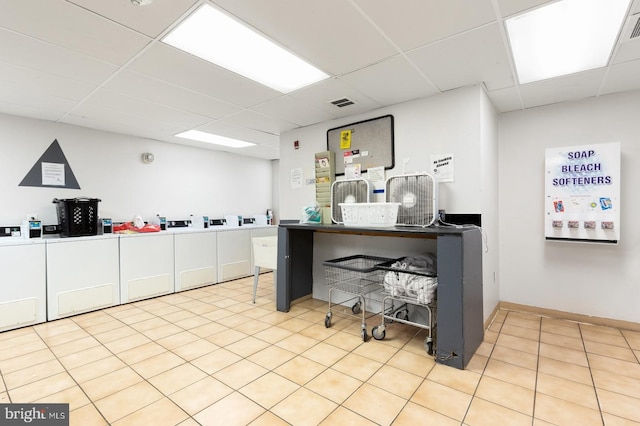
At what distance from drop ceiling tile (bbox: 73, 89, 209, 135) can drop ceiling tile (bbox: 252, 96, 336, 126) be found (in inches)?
37.6

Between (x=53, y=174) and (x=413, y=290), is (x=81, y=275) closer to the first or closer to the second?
(x=53, y=174)

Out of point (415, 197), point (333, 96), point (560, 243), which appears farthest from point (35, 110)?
point (560, 243)

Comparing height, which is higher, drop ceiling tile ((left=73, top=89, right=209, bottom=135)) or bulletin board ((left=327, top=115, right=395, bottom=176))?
drop ceiling tile ((left=73, top=89, right=209, bottom=135))

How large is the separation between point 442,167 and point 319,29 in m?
1.76

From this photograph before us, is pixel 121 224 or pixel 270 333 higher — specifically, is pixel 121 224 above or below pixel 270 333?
above

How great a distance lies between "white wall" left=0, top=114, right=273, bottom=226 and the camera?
3.72 metres

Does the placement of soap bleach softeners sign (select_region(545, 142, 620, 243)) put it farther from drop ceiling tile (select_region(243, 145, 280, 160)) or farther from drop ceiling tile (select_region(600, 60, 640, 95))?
drop ceiling tile (select_region(243, 145, 280, 160))

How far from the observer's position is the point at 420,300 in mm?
2482

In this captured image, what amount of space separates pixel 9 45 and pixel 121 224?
2762 mm

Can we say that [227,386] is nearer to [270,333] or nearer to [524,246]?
[270,333]

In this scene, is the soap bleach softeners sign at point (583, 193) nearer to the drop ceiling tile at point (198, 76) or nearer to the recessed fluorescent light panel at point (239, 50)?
the recessed fluorescent light panel at point (239, 50)

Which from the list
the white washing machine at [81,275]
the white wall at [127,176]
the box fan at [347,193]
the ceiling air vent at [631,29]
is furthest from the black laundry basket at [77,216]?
the ceiling air vent at [631,29]

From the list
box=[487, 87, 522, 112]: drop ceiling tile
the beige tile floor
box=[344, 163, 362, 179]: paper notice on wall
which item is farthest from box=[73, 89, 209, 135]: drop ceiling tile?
box=[487, 87, 522, 112]: drop ceiling tile

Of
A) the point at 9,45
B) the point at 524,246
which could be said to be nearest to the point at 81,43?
the point at 9,45
